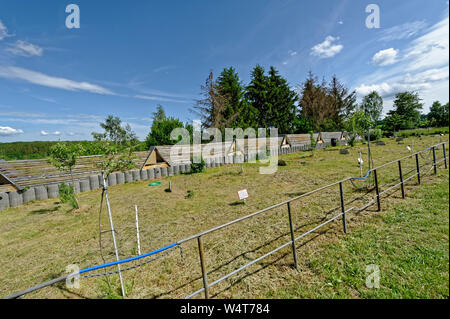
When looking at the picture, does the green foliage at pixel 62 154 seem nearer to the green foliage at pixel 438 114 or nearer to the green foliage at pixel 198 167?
the green foliage at pixel 198 167

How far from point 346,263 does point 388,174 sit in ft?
27.5

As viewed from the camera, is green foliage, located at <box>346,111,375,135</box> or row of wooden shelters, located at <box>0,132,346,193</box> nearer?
green foliage, located at <box>346,111,375,135</box>

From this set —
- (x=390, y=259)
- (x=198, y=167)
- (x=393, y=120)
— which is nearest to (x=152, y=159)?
(x=198, y=167)

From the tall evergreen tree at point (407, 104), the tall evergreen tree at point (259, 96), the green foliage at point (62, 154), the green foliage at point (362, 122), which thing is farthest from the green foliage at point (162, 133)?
the tall evergreen tree at point (407, 104)

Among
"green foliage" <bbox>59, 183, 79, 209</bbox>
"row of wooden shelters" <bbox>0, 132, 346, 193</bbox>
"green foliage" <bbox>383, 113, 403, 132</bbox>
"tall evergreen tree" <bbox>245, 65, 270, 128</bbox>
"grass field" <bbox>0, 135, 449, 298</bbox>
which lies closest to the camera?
"grass field" <bbox>0, 135, 449, 298</bbox>

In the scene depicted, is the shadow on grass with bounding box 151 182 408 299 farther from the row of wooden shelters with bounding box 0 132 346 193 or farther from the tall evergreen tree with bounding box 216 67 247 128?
the tall evergreen tree with bounding box 216 67 247 128

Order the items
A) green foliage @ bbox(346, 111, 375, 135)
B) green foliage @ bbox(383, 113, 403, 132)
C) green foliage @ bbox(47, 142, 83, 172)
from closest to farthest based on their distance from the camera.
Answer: green foliage @ bbox(346, 111, 375, 135)
green foliage @ bbox(47, 142, 83, 172)
green foliage @ bbox(383, 113, 403, 132)

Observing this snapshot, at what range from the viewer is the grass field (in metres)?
3.32

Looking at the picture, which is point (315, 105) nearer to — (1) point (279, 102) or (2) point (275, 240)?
(1) point (279, 102)

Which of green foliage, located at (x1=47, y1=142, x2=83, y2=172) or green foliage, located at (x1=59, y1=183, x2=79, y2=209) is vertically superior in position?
green foliage, located at (x1=47, y1=142, x2=83, y2=172)

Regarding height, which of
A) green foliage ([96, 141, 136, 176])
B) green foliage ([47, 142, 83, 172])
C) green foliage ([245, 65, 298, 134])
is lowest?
green foliage ([96, 141, 136, 176])

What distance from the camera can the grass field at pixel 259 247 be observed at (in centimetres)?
332

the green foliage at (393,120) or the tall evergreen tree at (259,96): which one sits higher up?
the tall evergreen tree at (259,96)

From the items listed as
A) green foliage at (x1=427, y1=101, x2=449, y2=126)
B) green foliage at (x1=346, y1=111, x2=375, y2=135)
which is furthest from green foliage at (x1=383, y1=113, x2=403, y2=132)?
green foliage at (x1=346, y1=111, x2=375, y2=135)
